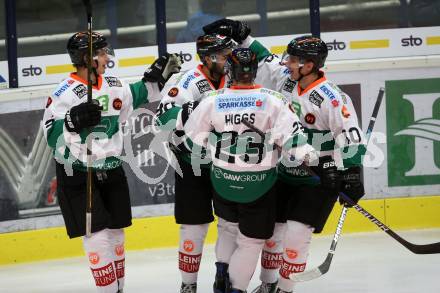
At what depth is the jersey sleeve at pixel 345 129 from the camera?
4.87 meters

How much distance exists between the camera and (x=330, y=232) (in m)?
7.07

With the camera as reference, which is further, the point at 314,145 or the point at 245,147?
the point at 314,145

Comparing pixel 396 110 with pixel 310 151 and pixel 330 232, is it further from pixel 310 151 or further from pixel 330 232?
pixel 310 151

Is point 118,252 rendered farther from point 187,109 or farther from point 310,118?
point 310,118

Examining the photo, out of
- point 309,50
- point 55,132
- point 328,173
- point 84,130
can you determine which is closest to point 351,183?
point 328,173

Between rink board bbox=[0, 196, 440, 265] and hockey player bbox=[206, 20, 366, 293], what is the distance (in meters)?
1.92

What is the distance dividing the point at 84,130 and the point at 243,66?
847 mm

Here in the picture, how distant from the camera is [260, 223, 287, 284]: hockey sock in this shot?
5.25 m

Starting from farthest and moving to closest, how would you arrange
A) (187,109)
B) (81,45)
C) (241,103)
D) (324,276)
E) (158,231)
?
(158,231) < (324,276) < (81,45) < (187,109) < (241,103)

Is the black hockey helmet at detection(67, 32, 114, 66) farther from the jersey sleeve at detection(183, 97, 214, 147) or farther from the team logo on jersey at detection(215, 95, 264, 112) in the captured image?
the team logo on jersey at detection(215, 95, 264, 112)

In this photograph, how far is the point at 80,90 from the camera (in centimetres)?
498

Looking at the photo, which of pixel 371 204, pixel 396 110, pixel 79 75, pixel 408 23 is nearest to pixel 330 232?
pixel 371 204

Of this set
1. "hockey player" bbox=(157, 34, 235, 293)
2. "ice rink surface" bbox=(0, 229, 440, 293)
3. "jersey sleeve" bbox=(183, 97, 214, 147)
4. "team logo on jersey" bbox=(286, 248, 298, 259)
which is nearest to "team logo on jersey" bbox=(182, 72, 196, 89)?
"hockey player" bbox=(157, 34, 235, 293)

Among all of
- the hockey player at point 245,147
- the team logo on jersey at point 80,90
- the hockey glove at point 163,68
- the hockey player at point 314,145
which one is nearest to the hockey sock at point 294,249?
the hockey player at point 314,145
